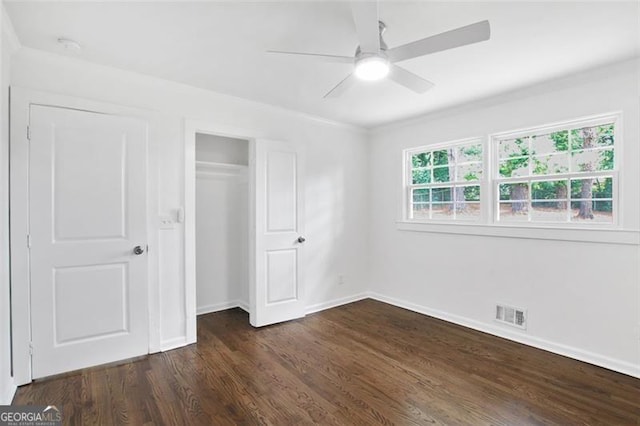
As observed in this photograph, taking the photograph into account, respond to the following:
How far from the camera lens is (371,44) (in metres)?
1.79

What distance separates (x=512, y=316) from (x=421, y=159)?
2.10 m

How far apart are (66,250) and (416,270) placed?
3623 millimetres

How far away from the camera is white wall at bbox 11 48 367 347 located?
2533 millimetres

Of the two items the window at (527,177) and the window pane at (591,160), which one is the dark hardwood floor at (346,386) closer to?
the window at (527,177)

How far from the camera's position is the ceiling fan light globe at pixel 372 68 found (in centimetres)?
188

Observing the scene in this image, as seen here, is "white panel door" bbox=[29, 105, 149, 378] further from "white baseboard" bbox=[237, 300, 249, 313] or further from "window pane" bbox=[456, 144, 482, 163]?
"window pane" bbox=[456, 144, 482, 163]

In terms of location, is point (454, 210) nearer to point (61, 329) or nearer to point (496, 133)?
point (496, 133)

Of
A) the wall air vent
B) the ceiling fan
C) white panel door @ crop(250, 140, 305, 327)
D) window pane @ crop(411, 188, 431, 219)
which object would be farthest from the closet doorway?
the wall air vent

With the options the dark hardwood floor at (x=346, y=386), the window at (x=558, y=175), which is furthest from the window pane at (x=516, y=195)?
the dark hardwood floor at (x=346, y=386)

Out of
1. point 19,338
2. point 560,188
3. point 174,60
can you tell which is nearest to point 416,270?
point 560,188

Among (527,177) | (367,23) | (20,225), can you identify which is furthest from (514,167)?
(20,225)

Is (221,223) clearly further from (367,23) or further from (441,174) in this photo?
(367,23)

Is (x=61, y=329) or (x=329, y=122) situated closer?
(x=61, y=329)

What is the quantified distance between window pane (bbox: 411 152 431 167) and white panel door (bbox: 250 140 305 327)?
1.57 metres
